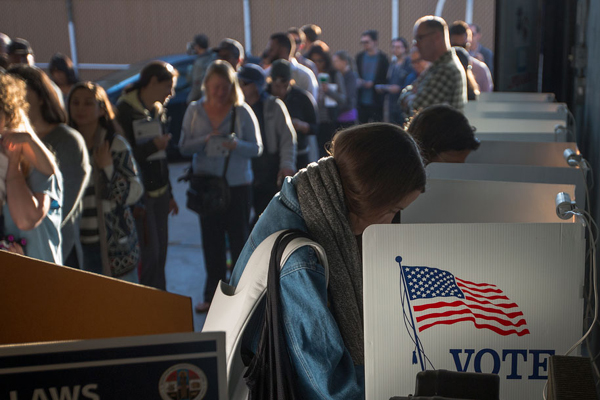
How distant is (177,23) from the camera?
13.5 meters

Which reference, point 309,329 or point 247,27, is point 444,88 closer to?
point 309,329

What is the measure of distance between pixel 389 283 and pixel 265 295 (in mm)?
352

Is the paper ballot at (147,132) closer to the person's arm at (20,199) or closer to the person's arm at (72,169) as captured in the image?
the person's arm at (72,169)

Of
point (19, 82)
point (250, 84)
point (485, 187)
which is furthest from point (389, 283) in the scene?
point (250, 84)

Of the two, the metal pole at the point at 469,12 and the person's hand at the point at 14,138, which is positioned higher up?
the metal pole at the point at 469,12

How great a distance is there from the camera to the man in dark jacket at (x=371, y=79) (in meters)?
9.36

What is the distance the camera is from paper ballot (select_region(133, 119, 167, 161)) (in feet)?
13.1

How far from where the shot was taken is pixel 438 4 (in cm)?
1259

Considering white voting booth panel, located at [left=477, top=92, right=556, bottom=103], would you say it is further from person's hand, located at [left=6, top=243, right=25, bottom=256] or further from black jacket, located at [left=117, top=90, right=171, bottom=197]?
person's hand, located at [left=6, top=243, right=25, bottom=256]

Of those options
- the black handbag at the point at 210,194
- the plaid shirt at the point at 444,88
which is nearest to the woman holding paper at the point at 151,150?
the black handbag at the point at 210,194

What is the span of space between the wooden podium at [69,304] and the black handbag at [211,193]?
321 centimetres

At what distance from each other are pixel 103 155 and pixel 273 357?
7.50ft

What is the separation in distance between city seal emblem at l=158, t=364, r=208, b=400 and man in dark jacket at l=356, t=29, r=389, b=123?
28.4 ft

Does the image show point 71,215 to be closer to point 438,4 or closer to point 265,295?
point 265,295
